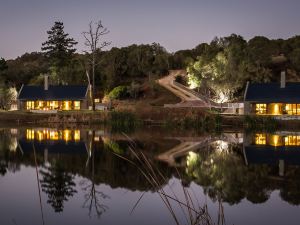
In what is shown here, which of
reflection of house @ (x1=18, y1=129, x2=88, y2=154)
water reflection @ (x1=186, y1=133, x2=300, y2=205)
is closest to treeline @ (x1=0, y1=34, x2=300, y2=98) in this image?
reflection of house @ (x1=18, y1=129, x2=88, y2=154)

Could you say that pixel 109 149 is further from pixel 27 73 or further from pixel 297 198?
pixel 27 73

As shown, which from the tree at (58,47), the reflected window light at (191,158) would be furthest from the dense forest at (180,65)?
the reflected window light at (191,158)

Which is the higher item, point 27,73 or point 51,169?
point 27,73

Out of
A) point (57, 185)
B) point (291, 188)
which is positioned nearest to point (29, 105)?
point (57, 185)

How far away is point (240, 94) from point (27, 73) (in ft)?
140

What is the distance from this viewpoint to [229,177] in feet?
49.3

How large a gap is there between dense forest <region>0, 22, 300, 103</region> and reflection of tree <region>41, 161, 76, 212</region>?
130ft

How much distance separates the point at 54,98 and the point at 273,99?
2888 centimetres

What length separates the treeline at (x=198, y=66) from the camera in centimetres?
5797

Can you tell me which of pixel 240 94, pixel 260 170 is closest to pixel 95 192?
pixel 260 170

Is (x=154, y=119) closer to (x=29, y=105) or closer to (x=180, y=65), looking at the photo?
(x=29, y=105)

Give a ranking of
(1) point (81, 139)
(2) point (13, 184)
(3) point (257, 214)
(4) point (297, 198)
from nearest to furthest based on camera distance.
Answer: (3) point (257, 214) < (4) point (297, 198) < (2) point (13, 184) < (1) point (81, 139)

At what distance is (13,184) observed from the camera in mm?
14008

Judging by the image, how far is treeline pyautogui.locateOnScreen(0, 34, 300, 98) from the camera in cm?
5797
